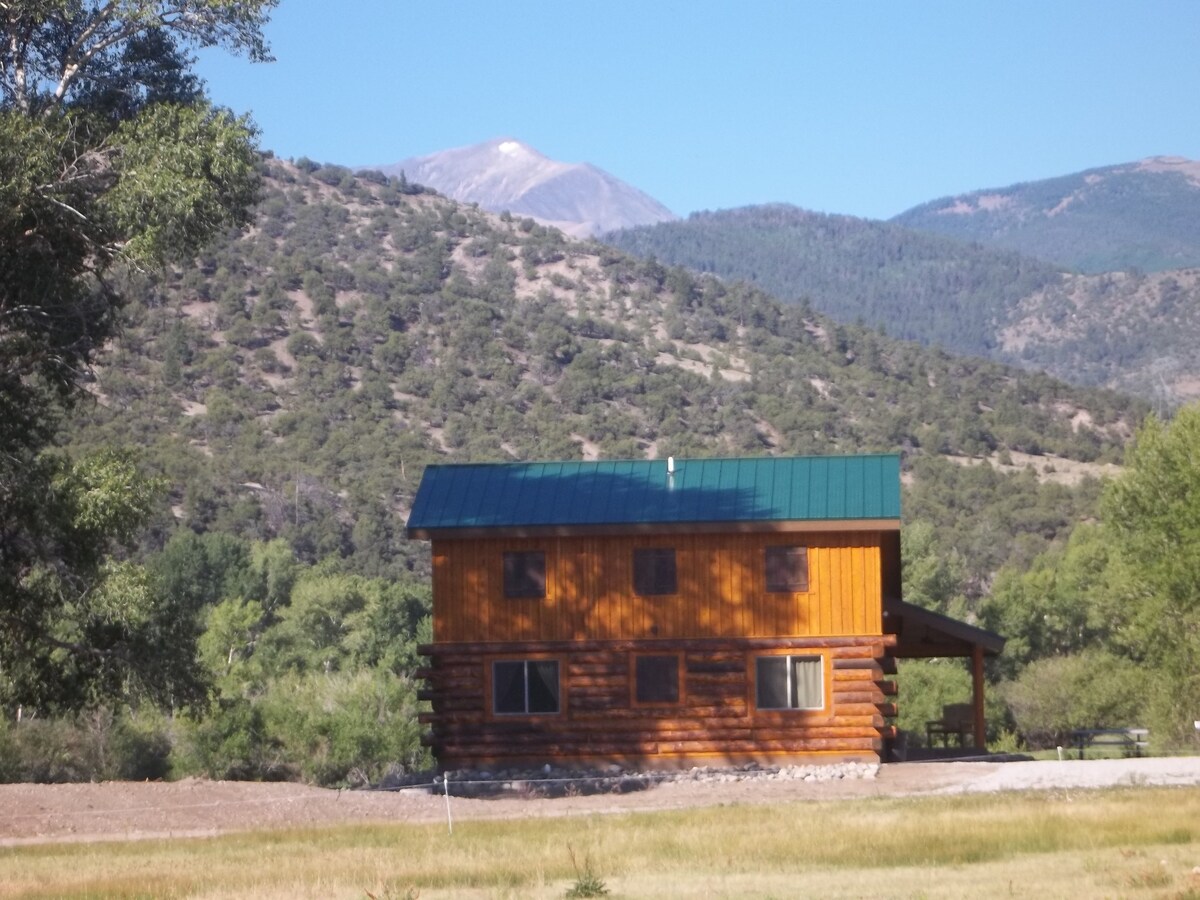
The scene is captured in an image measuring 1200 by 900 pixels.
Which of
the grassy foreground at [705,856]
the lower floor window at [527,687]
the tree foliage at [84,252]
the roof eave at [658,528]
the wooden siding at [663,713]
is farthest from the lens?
the lower floor window at [527,687]

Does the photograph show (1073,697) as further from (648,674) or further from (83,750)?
(83,750)

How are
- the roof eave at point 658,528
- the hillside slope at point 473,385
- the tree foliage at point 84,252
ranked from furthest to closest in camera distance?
the hillside slope at point 473,385 < the roof eave at point 658,528 < the tree foliage at point 84,252

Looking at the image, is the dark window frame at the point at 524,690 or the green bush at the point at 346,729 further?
the green bush at the point at 346,729

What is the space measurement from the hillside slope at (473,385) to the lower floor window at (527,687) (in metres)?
44.0

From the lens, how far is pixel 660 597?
109ft

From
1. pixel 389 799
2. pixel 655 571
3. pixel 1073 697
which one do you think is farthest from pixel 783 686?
pixel 1073 697

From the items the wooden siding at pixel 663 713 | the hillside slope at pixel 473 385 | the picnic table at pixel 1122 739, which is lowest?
the picnic table at pixel 1122 739

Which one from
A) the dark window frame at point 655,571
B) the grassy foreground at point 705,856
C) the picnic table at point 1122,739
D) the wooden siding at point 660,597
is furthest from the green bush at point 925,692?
the grassy foreground at point 705,856

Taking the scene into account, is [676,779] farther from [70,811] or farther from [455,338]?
[455,338]

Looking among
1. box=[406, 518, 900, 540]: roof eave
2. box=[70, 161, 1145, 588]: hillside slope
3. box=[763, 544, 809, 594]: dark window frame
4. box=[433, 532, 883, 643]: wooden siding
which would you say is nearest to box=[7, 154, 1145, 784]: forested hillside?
box=[70, 161, 1145, 588]: hillside slope

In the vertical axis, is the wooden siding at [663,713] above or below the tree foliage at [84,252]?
below

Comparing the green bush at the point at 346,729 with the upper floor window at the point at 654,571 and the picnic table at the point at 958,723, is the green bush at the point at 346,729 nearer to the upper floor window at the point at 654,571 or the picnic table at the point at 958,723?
the picnic table at the point at 958,723

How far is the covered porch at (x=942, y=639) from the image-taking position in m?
34.9

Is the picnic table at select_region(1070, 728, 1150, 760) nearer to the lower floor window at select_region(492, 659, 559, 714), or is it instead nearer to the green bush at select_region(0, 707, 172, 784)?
the lower floor window at select_region(492, 659, 559, 714)
